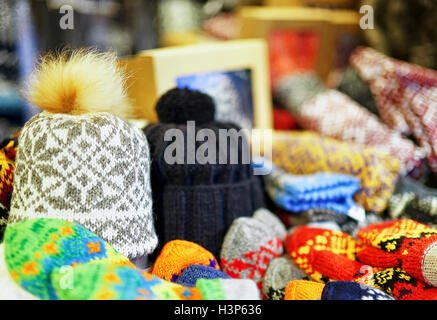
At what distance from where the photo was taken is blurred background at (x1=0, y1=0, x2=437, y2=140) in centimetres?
112

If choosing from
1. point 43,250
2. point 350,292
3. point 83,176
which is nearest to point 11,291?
point 43,250

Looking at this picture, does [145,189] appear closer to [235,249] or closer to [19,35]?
[235,249]

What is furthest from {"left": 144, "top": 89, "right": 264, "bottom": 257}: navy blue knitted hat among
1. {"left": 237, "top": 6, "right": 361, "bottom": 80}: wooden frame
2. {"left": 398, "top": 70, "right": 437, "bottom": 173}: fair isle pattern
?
{"left": 237, "top": 6, "right": 361, "bottom": 80}: wooden frame

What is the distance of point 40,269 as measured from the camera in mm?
482

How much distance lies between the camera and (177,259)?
2.03 ft

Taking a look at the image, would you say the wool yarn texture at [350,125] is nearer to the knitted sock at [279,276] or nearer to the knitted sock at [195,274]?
the knitted sock at [279,276]

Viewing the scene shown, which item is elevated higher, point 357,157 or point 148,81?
point 148,81

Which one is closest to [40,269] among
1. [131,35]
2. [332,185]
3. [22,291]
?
[22,291]

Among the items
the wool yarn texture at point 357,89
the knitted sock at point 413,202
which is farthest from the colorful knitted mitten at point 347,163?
the wool yarn texture at point 357,89

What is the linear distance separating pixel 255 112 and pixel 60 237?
2.43 feet

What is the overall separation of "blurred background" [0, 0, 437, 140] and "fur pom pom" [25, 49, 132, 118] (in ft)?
0.17

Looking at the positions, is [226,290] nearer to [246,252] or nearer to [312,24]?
[246,252]

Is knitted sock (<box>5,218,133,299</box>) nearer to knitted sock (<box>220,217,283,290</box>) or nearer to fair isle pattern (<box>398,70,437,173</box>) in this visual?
knitted sock (<box>220,217,283,290</box>)

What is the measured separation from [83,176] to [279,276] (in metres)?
0.35
